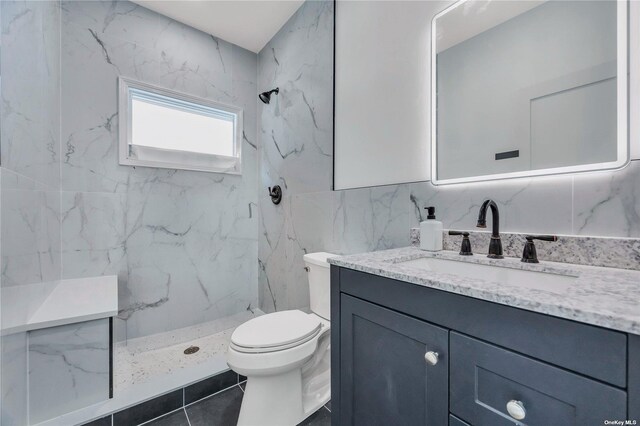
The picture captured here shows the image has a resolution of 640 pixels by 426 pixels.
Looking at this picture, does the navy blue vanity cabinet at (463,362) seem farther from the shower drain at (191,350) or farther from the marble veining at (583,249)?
the shower drain at (191,350)

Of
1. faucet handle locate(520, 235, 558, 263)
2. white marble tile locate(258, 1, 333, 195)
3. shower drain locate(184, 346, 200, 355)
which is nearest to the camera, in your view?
faucet handle locate(520, 235, 558, 263)

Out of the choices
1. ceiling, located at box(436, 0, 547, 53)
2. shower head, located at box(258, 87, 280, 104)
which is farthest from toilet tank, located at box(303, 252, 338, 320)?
shower head, located at box(258, 87, 280, 104)

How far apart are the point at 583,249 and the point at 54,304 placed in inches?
90.7

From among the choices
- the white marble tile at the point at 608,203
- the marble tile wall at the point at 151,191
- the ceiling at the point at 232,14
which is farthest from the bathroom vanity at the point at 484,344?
the ceiling at the point at 232,14

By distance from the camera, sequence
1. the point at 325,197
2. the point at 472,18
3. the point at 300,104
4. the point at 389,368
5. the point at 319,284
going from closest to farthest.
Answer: the point at 389,368 < the point at 472,18 < the point at 319,284 < the point at 325,197 < the point at 300,104

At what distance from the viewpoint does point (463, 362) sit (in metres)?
0.60

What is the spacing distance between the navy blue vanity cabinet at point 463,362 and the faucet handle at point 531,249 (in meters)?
0.46

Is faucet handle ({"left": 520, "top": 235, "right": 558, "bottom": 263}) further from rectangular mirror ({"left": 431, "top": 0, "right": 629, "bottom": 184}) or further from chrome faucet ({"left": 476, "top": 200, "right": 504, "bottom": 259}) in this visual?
rectangular mirror ({"left": 431, "top": 0, "right": 629, "bottom": 184})

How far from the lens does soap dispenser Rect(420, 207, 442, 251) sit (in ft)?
3.70

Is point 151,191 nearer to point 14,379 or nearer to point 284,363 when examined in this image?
point 14,379

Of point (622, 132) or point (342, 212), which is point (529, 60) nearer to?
point (622, 132)

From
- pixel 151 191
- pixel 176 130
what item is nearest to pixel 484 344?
pixel 151 191

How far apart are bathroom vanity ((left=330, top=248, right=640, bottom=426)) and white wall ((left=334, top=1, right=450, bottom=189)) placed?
0.63 meters

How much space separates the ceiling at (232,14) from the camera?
200cm
